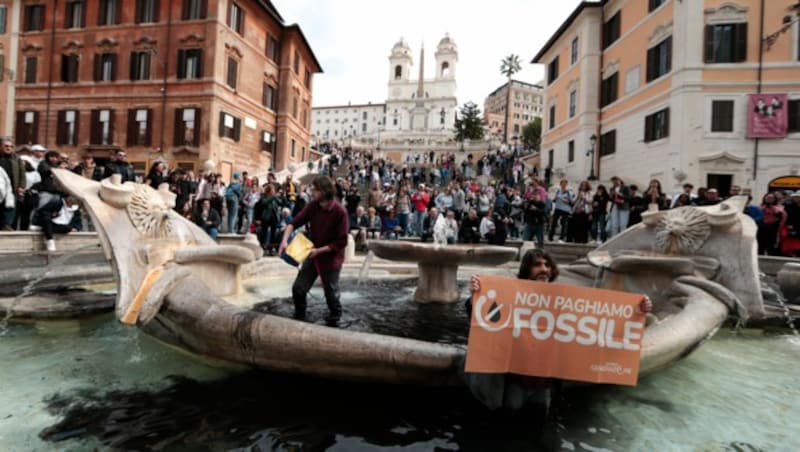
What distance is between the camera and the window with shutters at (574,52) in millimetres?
31953

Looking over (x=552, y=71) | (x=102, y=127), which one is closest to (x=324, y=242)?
(x=102, y=127)

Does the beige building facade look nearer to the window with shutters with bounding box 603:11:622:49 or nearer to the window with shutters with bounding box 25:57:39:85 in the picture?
the window with shutters with bounding box 603:11:622:49

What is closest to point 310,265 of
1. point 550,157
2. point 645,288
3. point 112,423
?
point 112,423

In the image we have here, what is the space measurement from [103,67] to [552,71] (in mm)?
31960

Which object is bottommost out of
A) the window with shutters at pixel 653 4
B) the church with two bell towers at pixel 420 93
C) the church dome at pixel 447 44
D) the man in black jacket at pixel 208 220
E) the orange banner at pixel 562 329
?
the orange banner at pixel 562 329

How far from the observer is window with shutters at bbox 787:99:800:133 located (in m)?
20.2

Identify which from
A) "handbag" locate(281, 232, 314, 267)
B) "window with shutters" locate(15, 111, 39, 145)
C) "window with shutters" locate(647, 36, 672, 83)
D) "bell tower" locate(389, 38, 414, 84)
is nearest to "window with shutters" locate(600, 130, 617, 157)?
"window with shutters" locate(647, 36, 672, 83)

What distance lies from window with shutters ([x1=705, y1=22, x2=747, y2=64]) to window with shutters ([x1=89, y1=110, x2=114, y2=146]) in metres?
33.9

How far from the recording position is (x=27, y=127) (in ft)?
104

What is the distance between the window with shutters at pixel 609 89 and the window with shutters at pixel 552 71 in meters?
6.67

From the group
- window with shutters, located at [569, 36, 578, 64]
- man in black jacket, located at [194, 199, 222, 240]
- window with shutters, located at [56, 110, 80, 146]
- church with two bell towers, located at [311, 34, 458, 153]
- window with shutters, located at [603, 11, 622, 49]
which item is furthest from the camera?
church with two bell towers, located at [311, 34, 458, 153]

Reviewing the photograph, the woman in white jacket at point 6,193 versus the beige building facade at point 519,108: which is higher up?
the beige building facade at point 519,108

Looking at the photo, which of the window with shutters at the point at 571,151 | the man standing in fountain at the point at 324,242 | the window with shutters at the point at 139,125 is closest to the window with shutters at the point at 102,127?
the window with shutters at the point at 139,125

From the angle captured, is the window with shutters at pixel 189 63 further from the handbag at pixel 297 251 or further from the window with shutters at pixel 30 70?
the handbag at pixel 297 251
